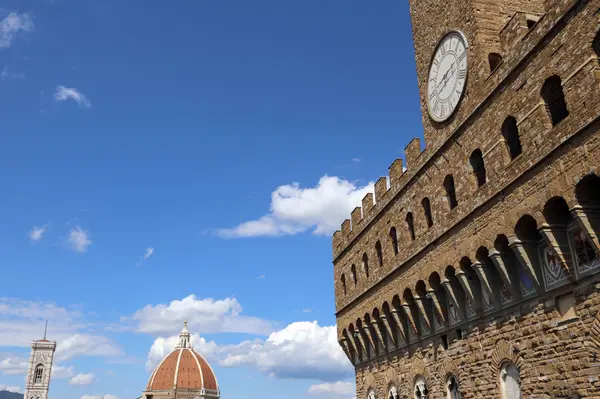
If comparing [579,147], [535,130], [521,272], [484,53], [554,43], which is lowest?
[521,272]

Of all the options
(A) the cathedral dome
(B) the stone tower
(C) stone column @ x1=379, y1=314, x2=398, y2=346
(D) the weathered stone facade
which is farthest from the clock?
(B) the stone tower

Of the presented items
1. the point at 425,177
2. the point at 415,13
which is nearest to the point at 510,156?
the point at 425,177

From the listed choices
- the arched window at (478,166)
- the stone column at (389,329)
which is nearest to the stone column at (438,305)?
the stone column at (389,329)

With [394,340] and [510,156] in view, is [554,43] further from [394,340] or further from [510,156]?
[394,340]

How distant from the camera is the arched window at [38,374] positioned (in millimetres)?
134500

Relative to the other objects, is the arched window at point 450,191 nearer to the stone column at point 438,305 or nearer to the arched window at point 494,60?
the stone column at point 438,305

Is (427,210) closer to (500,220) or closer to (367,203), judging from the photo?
(500,220)

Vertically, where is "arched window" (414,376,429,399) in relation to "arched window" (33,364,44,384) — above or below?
below

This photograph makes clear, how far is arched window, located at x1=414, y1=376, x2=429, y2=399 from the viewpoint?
21.1 m

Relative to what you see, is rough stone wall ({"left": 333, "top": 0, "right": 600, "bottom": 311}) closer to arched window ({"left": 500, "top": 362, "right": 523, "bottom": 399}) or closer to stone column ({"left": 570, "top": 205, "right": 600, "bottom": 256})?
stone column ({"left": 570, "top": 205, "right": 600, "bottom": 256})

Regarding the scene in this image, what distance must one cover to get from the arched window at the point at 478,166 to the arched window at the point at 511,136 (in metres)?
1.24

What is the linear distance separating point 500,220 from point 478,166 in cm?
231

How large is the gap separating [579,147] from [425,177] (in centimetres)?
801

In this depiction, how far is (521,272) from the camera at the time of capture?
15922 mm
